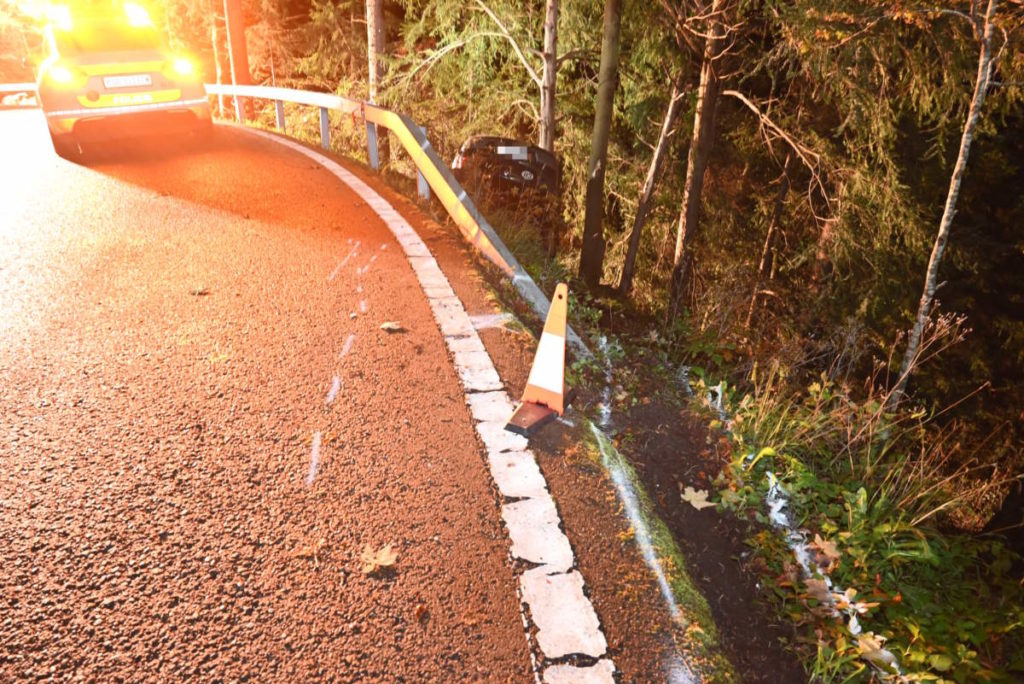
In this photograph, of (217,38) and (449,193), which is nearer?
(449,193)

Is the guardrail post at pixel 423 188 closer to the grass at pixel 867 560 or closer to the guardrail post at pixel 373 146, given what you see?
the guardrail post at pixel 373 146

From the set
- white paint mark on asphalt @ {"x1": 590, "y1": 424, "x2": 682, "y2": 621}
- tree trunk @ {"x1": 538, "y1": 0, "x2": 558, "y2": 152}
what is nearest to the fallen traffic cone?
white paint mark on asphalt @ {"x1": 590, "y1": 424, "x2": 682, "y2": 621}

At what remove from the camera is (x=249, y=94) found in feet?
50.1

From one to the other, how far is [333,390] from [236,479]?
0.85 metres

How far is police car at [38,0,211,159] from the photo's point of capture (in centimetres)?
859

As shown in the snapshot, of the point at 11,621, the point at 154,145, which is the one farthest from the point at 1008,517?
the point at 154,145

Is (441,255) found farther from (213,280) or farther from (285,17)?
(285,17)

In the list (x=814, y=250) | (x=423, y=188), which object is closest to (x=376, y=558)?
(x=423, y=188)

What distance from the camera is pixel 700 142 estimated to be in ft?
36.6

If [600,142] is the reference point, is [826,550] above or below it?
below

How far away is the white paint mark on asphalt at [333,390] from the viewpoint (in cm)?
354

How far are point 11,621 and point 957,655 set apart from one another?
393 centimetres

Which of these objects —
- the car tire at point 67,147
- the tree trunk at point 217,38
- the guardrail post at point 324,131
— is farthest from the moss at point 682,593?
the tree trunk at point 217,38

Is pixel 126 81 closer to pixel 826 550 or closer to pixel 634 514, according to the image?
pixel 634 514
